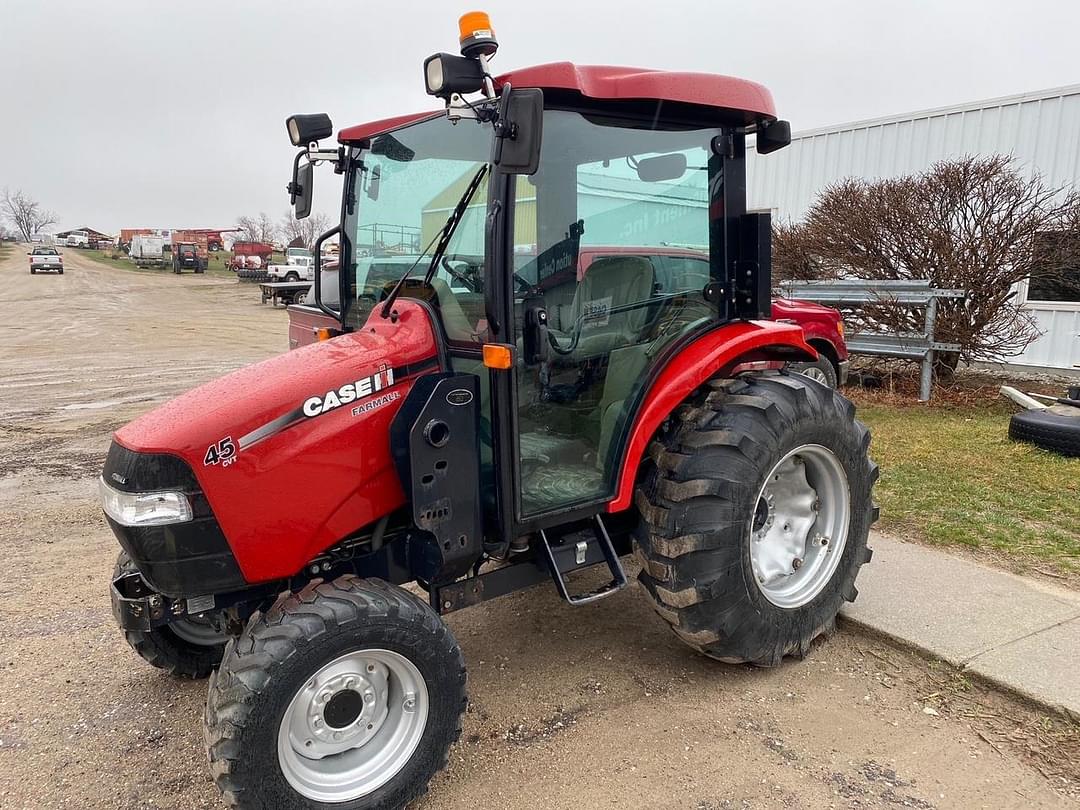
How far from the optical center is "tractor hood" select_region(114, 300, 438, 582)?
2.31m

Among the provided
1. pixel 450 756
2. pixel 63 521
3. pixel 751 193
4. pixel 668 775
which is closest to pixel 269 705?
pixel 450 756

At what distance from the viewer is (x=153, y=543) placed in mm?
2270

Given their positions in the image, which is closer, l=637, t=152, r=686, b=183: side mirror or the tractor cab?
the tractor cab

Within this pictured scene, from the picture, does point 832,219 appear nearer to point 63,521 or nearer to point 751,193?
point 751,193

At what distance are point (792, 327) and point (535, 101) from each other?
1804mm

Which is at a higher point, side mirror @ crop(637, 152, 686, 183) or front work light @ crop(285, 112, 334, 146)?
front work light @ crop(285, 112, 334, 146)

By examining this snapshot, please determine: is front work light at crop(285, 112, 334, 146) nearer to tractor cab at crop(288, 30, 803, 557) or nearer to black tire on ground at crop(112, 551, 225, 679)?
tractor cab at crop(288, 30, 803, 557)

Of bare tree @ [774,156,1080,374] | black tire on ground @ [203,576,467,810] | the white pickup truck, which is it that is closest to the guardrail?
bare tree @ [774,156,1080,374]

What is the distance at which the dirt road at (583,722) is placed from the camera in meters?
2.54

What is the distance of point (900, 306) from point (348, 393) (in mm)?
7494

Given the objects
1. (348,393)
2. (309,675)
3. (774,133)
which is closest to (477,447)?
(348,393)

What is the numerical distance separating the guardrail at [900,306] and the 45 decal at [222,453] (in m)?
7.59

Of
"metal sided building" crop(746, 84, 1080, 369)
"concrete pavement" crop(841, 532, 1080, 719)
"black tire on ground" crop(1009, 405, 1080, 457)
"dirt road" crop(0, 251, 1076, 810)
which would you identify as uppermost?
"metal sided building" crop(746, 84, 1080, 369)

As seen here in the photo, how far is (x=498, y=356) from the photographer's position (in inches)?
98.7
